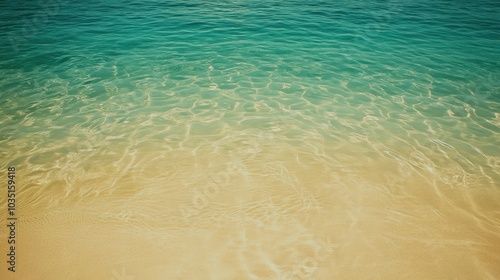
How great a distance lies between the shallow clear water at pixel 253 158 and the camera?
2.99 m

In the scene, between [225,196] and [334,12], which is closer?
[225,196]

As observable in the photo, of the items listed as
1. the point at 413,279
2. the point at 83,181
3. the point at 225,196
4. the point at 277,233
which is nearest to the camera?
the point at 413,279

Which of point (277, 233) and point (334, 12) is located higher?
point (334, 12)

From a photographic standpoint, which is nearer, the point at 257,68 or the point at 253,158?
the point at 253,158

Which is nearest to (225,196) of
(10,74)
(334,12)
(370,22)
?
(10,74)

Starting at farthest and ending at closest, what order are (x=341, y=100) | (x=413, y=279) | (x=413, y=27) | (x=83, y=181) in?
(x=413, y=27)
(x=341, y=100)
(x=83, y=181)
(x=413, y=279)

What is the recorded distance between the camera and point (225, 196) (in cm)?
381

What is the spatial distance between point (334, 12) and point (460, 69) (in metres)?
8.53

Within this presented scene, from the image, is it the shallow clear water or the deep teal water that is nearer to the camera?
the shallow clear water

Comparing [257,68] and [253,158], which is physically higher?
[257,68]

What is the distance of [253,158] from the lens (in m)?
4.63

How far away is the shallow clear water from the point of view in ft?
9.82

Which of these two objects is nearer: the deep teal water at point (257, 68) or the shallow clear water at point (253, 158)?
the shallow clear water at point (253, 158)

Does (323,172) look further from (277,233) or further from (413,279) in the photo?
(413,279)
